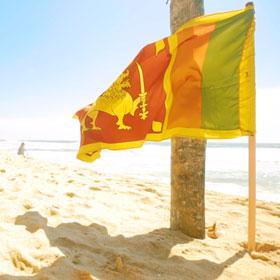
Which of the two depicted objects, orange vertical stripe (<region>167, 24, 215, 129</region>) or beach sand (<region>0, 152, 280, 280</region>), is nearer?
beach sand (<region>0, 152, 280, 280</region>)

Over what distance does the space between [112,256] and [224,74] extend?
230cm

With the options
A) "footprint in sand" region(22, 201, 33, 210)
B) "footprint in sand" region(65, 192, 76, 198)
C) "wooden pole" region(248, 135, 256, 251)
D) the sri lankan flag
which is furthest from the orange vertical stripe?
"footprint in sand" region(65, 192, 76, 198)

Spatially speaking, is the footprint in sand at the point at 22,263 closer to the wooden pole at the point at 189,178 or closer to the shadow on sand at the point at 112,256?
the shadow on sand at the point at 112,256

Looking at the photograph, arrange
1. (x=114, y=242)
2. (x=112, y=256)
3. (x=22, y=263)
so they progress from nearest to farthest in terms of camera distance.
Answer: (x=22, y=263)
(x=112, y=256)
(x=114, y=242)

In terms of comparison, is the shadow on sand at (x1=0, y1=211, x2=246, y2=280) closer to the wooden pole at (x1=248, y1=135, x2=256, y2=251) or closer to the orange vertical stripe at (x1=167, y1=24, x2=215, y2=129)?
the wooden pole at (x1=248, y1=135, x2=256, y2=251)

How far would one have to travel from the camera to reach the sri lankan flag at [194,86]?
3.10m

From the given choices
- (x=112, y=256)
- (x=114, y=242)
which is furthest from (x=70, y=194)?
(x=112, y=256)

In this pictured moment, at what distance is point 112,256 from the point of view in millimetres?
2863

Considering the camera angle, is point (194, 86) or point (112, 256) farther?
point (194, 86)

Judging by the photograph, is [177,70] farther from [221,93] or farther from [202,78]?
[221,93]

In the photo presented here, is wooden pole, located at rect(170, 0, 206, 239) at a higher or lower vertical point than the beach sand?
higher

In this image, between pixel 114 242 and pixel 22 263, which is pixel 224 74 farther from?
pixel 22 263

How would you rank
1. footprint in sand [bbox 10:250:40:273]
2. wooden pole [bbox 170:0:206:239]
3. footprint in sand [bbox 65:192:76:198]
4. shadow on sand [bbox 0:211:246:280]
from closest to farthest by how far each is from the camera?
footprint in sand [bbox 10:250:40:273] < shadow on sand [bbox 0:211:246:280] < wooden pole [bbox 170:0:206:239] < footprint in sand [bbox 65:192:76:198]

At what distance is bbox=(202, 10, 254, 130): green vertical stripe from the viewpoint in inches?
122
